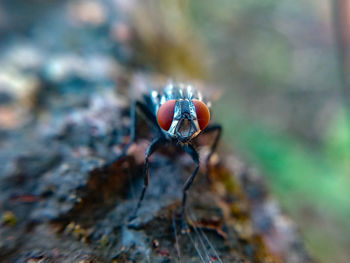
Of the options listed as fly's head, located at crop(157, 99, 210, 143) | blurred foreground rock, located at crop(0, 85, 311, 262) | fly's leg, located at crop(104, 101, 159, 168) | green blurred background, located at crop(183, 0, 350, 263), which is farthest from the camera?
green blurred background, located at crop(183, 0, 350, 263)

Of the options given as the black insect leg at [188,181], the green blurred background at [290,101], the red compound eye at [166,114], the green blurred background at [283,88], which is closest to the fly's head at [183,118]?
the red compound eye at [166,114]

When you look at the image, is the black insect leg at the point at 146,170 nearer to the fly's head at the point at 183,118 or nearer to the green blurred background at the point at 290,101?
the fly's head at the point at 183,118

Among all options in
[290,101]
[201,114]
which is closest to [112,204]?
[201,114]

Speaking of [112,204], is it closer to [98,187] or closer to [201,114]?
[98,187]

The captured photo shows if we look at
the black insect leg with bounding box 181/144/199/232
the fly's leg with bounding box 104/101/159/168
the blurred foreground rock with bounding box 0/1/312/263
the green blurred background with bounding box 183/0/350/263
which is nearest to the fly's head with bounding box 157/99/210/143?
the black insect leg with bounding box 181/144/199/232

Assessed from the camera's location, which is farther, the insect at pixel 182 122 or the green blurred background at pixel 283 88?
the green blurred background at pixel 283 88

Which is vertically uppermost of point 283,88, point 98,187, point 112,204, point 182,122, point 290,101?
point 283,88

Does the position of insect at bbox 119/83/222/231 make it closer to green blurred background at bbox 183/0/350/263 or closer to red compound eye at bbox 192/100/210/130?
red compound eye at bbox 192/100/210/130
